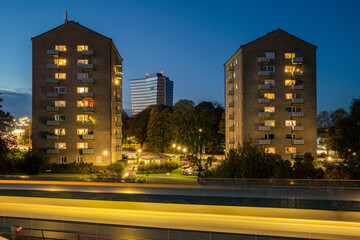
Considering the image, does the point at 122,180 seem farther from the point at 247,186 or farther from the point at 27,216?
the point at 247,186

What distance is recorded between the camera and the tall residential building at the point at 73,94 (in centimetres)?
3428

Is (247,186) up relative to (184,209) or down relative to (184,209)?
up

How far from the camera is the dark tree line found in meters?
45.7

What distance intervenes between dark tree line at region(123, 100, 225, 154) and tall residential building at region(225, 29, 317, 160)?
37.2ft

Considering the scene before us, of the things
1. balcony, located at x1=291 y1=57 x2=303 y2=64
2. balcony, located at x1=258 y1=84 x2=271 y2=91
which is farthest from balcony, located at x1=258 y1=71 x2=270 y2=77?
balcony, located at x1=291 y1=57 x2=303 y2=64

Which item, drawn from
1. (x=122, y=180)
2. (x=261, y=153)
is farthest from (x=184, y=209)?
(x=261, y=153)

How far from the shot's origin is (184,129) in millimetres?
47156

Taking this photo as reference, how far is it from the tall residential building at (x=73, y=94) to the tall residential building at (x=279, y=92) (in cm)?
2082

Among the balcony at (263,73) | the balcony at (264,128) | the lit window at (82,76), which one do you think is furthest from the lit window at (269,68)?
the lit window at (82,76)

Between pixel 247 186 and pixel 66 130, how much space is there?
3148cm

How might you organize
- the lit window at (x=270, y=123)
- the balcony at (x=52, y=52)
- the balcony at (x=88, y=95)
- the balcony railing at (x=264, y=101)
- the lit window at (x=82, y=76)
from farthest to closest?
the lit window at (x=270, y=123) → the balcony railing at (x=264, y=101) → the lit window at (x=82, y=76) → the balcony at (x=88, y=95) → the balcony at (x=52, y=52)

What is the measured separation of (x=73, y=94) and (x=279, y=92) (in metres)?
31.3

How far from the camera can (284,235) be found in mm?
8016

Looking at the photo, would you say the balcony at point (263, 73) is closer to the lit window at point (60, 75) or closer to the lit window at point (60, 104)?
the lit window at point (60, 75)
